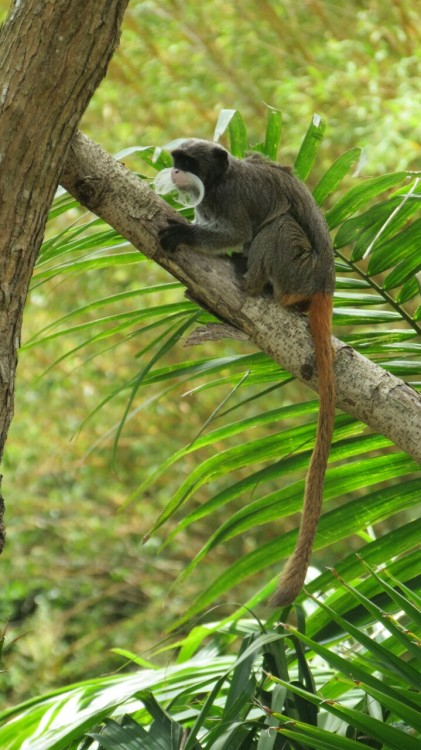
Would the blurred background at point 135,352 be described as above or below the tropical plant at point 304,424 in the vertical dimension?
above

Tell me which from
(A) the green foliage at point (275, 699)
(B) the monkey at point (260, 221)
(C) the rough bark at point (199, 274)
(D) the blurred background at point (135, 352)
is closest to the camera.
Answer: (A) the green foliage at point (275, 699)

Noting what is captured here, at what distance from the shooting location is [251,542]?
6020 mm

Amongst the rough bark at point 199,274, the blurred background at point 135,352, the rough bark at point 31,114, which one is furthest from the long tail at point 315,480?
the blurred background at point 135,352

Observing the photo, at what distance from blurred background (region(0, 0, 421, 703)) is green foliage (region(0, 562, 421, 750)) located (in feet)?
8.53

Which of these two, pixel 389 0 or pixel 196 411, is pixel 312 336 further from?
pixel 196 411

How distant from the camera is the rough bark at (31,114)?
4.13 feet

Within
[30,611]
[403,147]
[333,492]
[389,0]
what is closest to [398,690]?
[333,492]

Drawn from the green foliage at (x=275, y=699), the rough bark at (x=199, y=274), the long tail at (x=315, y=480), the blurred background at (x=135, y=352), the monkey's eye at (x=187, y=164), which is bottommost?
the green foliage at (x=275, y=699)

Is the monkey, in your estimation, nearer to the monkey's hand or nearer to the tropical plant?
the monkey's hand

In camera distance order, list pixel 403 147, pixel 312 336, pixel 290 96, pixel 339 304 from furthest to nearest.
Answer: pixel 290 96
pixel 403 147
pixel 339 304
pixel 312 336

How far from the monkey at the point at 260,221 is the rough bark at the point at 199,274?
0.12 metres

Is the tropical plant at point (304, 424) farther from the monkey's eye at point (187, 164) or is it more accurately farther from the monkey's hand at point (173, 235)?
the monkey's eye at point (187, 164)

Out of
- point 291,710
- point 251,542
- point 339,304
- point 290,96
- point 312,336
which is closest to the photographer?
point 291,710

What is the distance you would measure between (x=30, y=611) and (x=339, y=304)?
591 centimetres
